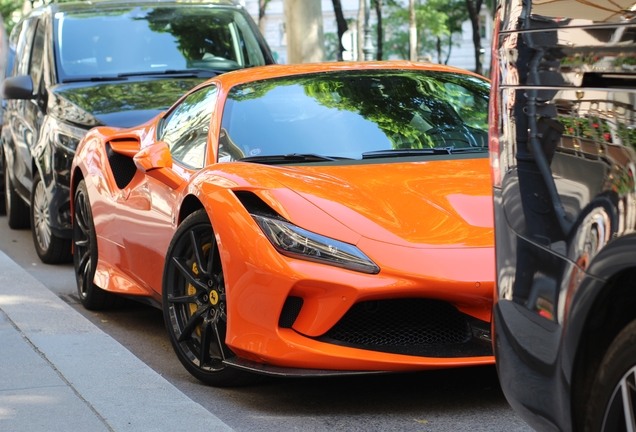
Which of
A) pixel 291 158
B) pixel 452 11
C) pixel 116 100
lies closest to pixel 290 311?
pixel 291 158

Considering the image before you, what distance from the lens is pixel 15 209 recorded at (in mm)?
10898

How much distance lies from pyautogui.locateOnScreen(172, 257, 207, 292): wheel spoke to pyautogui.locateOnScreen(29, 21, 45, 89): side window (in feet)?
17.0

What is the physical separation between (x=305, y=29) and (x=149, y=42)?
7858 mm

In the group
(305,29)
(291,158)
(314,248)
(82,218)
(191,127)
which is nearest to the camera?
(314,248)

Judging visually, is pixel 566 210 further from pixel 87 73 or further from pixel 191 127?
pixel 87 73

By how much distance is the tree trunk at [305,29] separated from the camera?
692 inches

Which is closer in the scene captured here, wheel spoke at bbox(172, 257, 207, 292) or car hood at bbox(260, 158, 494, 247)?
car hood at bbox(260, 158, 494, 247)

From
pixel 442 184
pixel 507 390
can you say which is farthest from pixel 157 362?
pixel 507 390

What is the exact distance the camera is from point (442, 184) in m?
4.82

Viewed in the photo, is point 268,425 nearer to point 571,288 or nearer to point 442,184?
point 442,184

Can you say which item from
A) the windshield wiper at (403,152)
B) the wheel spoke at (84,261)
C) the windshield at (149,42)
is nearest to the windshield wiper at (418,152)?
the windshield wiper at (403,152)

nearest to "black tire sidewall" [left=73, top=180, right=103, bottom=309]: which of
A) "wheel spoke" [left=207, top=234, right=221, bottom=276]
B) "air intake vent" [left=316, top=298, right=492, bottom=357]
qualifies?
"wheel spoke" [left=207, top=234, right=221, bottom=276]

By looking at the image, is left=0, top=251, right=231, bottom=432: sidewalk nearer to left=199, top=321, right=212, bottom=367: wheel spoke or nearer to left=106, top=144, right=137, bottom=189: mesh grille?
left=199, top=321, right=212, bottom=367: wheel spoke

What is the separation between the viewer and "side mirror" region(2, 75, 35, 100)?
925 cm
